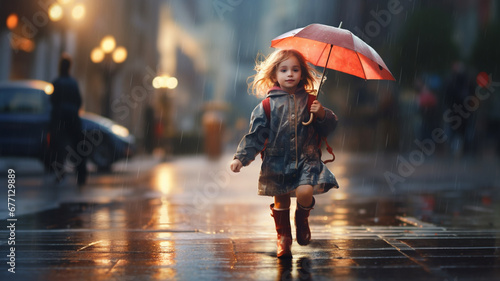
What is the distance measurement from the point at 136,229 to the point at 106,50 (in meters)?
13.8

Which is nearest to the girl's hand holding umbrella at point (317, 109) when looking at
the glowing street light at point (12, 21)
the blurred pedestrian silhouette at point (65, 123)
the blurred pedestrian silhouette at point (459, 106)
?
the blurred pedestrian silhouette at point (65, 123)

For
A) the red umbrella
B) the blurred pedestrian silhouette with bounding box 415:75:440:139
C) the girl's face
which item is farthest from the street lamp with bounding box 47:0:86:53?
the girl's face

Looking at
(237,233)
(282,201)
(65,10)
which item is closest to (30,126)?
(65,10)

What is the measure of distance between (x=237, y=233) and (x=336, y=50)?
166 centimetres

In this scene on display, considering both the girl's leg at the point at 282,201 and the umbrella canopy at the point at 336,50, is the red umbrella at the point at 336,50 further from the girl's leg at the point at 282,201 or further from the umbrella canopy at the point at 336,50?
the girl's leg at the point at 282,201

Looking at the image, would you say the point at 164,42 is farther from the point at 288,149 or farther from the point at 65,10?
the point at 288,149

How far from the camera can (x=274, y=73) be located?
15.0 feet

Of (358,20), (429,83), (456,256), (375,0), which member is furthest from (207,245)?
(358,20)

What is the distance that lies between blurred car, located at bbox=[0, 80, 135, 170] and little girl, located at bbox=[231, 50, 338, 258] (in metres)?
8.38

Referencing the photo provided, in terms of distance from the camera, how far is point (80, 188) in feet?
29.9

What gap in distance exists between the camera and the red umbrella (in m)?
4.38

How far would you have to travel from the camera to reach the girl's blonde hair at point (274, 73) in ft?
14.6

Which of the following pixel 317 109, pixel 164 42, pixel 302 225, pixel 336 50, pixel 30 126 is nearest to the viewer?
pixel 317 109

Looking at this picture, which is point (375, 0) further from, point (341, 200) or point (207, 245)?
point (207, 245)
